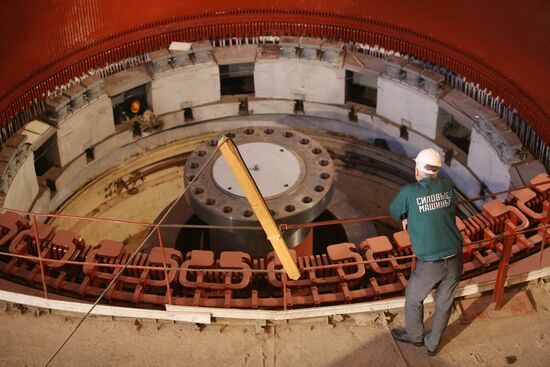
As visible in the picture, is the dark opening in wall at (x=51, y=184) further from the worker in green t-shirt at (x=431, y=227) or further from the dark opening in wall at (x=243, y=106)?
the worker in green t-shirt at (x=431, y=227)


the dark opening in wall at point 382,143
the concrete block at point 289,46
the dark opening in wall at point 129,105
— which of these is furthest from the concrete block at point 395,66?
the dark opening in wall at point 129,105

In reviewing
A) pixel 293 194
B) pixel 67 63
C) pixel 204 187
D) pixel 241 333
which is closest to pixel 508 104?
pixel 293 194

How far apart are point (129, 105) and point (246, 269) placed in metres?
4.87

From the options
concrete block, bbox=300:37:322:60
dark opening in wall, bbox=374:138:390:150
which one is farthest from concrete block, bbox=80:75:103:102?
dark opening in wall, bbox=374:138:390:150

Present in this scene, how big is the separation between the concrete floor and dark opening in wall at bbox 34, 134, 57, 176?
3.68m

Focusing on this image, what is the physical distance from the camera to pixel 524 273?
7.91 m

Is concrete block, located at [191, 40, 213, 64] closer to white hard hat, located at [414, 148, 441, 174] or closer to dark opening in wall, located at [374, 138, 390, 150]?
dark opening in wall, located at [374, 138, 390, 150]

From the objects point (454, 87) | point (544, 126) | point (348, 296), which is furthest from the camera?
point (454, 87)

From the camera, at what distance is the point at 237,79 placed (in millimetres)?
12539

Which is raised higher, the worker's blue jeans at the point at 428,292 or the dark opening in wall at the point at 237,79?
the dark opening in wall at the point at 237,79

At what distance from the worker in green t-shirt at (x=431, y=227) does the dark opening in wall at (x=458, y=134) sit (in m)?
4.73

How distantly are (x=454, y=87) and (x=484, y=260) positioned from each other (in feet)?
11.7

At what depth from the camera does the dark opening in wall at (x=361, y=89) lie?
39.5ft

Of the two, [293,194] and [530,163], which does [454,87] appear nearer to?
[530,163]
